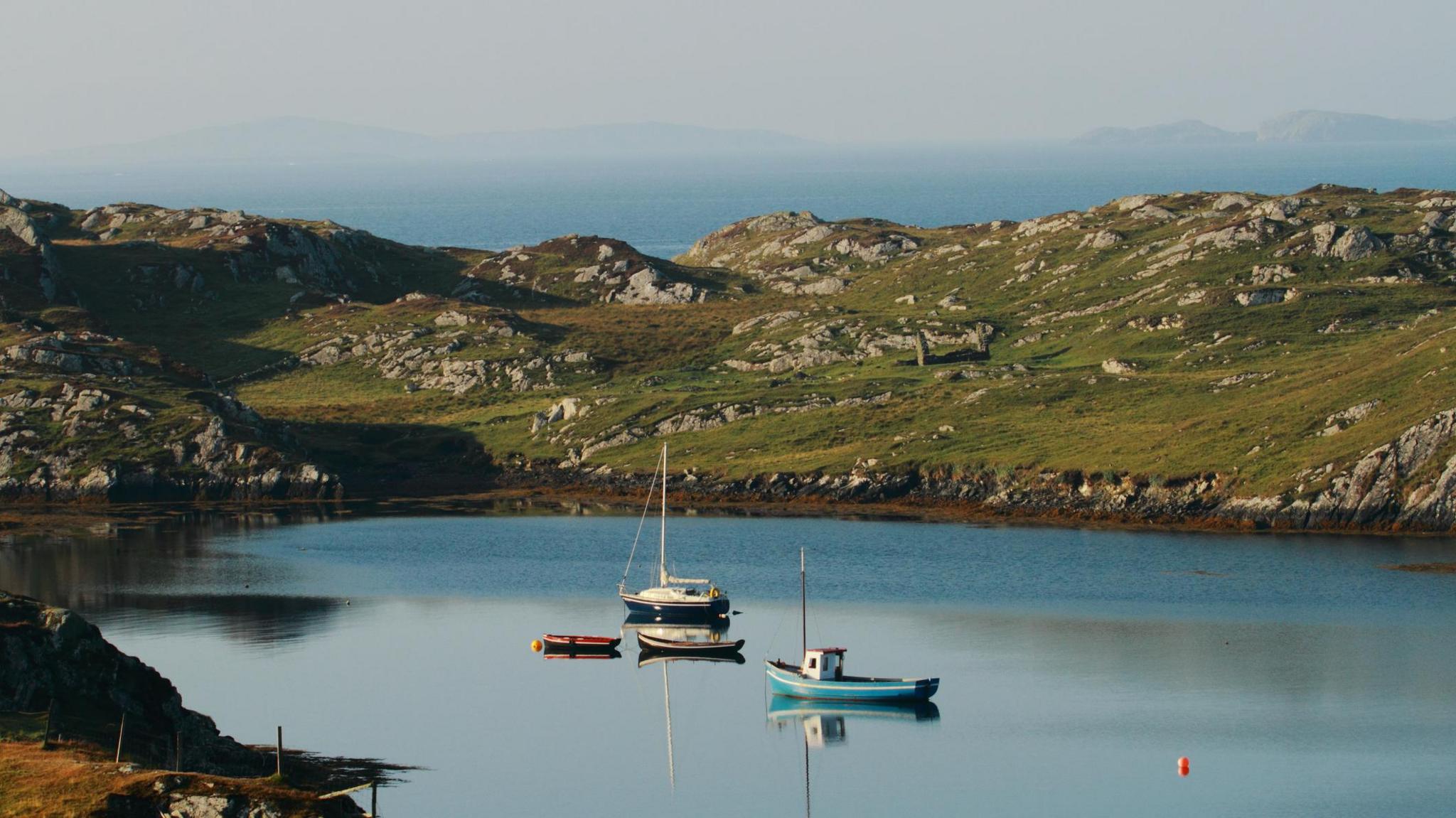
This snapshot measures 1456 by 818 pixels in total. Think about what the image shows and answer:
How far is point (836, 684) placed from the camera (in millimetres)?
92500

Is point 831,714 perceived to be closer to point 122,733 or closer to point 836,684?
point 836,684

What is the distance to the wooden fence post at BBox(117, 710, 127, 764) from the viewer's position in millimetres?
62250

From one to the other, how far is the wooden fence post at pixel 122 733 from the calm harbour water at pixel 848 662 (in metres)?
11.9

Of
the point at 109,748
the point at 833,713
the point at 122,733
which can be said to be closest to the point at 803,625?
the point at 833,713

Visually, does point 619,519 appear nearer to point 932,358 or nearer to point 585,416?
point 585,416

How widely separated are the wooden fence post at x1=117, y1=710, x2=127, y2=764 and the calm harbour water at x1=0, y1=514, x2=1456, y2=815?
11857mm

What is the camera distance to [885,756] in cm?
8312

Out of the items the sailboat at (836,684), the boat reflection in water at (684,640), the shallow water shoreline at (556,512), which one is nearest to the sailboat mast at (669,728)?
the boat reflection in water at (684,640)

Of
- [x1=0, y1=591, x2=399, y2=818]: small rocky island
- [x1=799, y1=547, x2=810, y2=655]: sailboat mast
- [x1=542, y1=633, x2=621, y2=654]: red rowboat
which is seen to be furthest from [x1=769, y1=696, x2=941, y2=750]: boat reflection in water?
[x1=0, y1=591, x2=399, y2=818]: small rocky island

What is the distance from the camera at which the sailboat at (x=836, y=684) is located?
91.7m

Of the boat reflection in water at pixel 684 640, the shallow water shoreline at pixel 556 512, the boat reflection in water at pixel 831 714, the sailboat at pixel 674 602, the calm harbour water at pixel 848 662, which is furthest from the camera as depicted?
the shallow water shoreline at pixel 556 512

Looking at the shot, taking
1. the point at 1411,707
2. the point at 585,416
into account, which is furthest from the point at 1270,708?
the point at 585,416

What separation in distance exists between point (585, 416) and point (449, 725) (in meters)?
94.5

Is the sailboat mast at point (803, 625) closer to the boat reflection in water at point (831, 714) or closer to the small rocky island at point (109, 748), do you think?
the boat reflection in water at point (831, 714)
